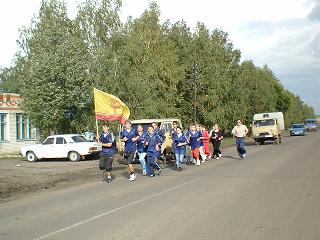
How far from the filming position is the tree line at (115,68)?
29.9m

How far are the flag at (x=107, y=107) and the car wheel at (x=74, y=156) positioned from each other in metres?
2.74

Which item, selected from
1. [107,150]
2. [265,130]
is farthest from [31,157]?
[265,130]

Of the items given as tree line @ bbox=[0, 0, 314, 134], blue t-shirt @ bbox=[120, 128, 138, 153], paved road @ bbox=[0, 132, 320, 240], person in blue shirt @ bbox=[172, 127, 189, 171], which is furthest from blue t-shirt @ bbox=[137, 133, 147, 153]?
tree line @ bbox=[0, 0, 314, 134]

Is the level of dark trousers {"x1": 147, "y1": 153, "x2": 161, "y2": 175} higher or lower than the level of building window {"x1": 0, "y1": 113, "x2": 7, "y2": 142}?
lower

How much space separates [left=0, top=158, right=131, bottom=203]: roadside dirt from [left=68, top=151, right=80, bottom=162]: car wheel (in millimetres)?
2090

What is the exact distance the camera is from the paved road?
24.9ft

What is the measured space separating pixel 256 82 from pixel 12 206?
69.3 metres

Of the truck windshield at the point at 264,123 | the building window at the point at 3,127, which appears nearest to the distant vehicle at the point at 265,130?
the truck windshield at the point at 264,123

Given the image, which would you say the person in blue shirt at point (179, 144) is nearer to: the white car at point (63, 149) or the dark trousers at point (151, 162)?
the dark trousers at point (151, 162)

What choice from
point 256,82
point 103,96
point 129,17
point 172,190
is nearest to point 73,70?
point 103,96

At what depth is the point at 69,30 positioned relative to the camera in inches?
1447

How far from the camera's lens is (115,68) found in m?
34.3

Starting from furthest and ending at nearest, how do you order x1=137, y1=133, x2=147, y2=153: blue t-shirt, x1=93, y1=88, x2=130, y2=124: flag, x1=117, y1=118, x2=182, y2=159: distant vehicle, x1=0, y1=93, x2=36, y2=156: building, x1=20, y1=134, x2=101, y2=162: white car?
x1=0, y1=93, x2=36, y2=156: building
x1=20, y1=134, x2=101, y2=162: white car
x1=93, y1=88, x2=130, y2=124: flag
x1=117, y1=118, x2=182, y2=159: distant vehicle
x1=137, y1=133, x2=147, y2=153: blue t-shirt

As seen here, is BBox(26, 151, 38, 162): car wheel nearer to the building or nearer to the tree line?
the tree line
